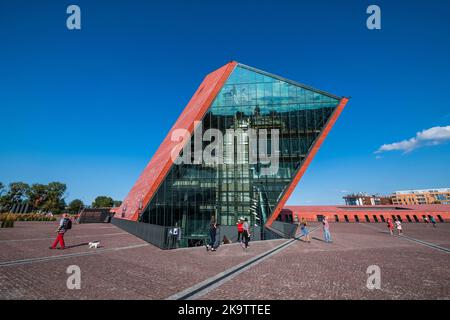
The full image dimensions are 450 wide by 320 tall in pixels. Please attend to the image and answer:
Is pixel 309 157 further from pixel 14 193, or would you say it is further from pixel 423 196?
pixel 423 196

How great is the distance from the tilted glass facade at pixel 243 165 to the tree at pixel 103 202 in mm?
120801

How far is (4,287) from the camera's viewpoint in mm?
4953

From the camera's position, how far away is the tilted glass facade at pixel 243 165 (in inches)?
807

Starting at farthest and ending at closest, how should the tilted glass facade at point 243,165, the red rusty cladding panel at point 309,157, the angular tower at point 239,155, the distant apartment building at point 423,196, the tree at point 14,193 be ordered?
the distant apartment building at point 423,196 < the tree at point 14,193 < the tilted glass facade at point 243,165 < the angular tower at point 239,155 < the red rusty cladding panel at point 309,157

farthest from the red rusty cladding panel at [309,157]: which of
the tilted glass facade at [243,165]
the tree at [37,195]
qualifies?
the tree at [37,195]

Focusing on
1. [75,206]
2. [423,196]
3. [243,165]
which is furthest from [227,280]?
[423,196]

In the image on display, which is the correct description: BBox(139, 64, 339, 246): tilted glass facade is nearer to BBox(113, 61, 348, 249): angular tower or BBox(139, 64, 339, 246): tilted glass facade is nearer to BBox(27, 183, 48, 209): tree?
BBox(113, 61, 348, 249): angular tower

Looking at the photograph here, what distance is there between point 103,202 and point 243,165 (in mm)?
128179

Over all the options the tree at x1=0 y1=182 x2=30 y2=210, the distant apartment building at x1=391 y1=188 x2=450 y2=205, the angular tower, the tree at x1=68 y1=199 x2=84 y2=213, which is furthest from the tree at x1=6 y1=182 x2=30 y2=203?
the distant apartment building at x1=391 y1=188 x2=450 y2=205

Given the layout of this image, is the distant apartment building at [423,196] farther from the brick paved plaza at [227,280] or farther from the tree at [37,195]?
the tree at [37,195]

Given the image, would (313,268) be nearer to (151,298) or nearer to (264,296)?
(264,296)

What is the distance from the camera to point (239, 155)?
2192cm

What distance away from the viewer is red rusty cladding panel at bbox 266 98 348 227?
19781mm

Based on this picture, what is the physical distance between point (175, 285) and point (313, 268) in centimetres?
462
